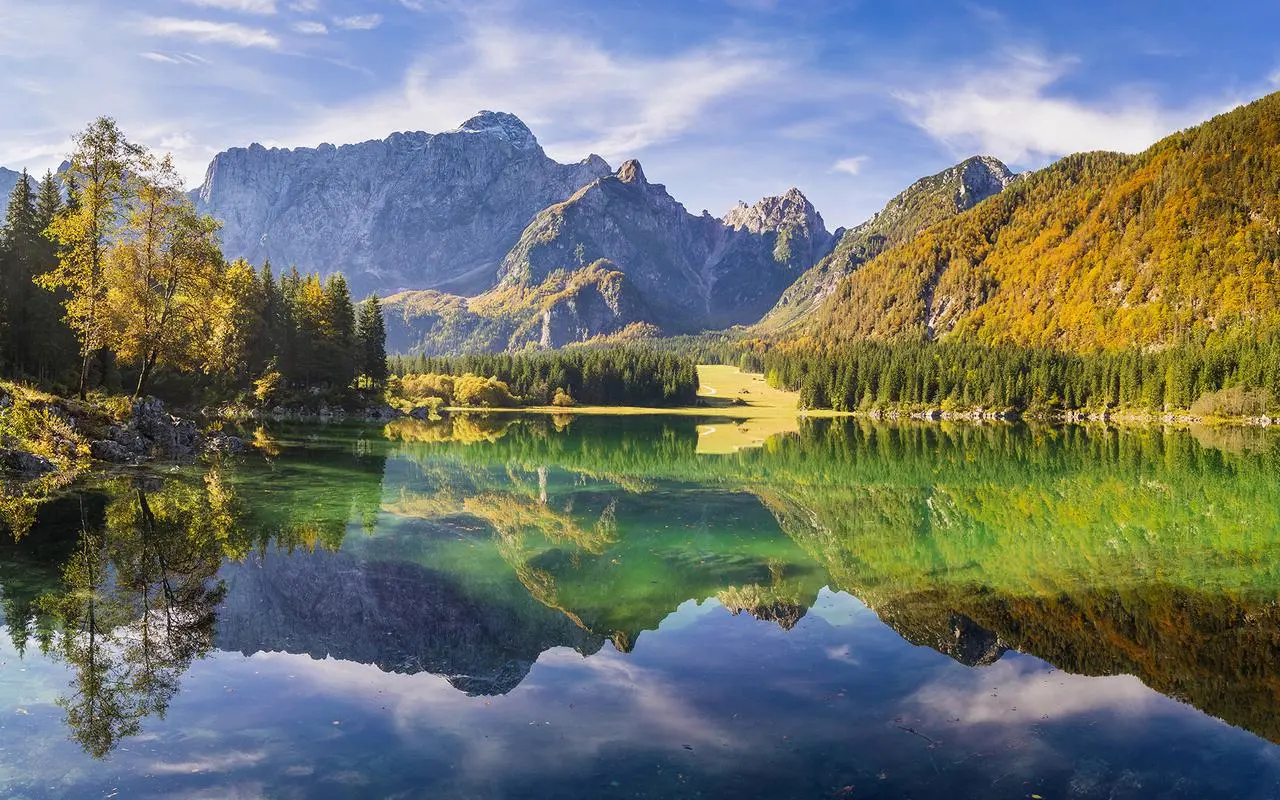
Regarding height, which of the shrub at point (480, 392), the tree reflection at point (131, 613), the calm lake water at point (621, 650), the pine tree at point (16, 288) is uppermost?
the pine tree at point (16, 288)

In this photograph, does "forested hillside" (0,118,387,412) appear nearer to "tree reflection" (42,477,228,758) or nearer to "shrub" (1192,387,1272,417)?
"tree reflection" (42,477,228,758)

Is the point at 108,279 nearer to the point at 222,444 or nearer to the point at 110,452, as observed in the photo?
the point at 110,452

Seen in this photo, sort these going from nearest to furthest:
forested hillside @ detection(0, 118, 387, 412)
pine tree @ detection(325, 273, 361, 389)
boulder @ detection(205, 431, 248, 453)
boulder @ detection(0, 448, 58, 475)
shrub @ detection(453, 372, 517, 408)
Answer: boulder @ detection(0, 448, 58, 475) < forested hillside @ detection(0, 118, 387, 412) < boulder @ detection(205, 431, 248, 453) < pine tree @ detection(325, 273, 361, 389) < shrub @ detection(453, 372, 517, 408)

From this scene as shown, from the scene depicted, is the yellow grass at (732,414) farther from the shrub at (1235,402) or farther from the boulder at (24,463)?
the shrub at (1235,402)

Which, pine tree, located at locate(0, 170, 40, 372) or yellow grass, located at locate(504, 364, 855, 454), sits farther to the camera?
yellow grass, located at locate(504, 364, 855, 454)

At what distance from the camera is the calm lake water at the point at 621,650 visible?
451 inches

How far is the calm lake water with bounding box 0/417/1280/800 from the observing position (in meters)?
11.4

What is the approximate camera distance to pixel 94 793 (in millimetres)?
10086

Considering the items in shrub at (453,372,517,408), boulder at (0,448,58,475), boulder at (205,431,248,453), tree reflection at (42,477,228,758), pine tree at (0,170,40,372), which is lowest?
tree reflection at (42,477,228,758)

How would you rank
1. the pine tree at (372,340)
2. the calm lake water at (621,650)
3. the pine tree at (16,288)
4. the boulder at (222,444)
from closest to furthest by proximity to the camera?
the calm lake water at (621,650) → the boulder at (222,444) → the pine tree at (16,288) → the pine tree at (372,340)

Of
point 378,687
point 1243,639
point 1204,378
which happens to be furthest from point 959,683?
point 1204,378

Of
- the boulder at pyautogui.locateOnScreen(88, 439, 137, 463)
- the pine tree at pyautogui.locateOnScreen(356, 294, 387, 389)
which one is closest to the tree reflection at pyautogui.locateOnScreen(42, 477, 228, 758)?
Result: the boulder at pyautogui.locateOnScreen(88, 439, 137, 463)

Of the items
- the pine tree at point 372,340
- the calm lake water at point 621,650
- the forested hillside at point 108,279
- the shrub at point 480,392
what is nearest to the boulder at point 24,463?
the forested hillside at point 108,279

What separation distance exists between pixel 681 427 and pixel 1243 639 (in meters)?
96.3
